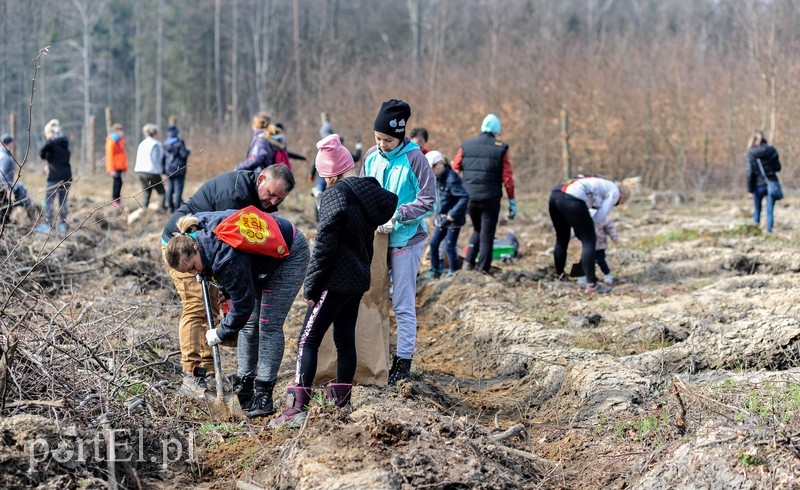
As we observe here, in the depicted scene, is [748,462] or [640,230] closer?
[748,462]

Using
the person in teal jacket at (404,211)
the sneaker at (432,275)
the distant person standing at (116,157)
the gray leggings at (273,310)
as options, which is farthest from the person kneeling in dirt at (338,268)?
the distant person standing at (116,157)

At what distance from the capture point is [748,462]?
3736 millimetres

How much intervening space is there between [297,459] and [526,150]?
20.1m

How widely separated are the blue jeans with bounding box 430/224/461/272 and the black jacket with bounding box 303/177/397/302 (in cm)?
499

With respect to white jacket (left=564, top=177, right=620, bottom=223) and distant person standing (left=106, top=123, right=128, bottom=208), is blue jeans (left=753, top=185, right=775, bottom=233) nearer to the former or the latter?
white jacket (left=564, top=177, right=620, bottom=223)

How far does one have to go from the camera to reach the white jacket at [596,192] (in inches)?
362

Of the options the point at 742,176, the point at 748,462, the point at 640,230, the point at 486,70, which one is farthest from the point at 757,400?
the point at 486,70

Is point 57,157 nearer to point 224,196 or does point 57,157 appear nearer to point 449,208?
point 449,208

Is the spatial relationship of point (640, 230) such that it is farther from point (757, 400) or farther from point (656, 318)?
point (757, 400)

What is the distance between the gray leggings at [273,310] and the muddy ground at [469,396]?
0.42 metres

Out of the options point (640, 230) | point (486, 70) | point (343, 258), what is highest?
point (486, 70)

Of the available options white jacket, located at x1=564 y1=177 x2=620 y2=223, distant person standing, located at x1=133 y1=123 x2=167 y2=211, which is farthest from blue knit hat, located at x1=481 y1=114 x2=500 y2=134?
distant person standing, located at x1=133 y1=123 x2=167 y2=211

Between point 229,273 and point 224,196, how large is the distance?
96 centimetres

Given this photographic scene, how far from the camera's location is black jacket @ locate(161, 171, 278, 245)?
5730 mm
